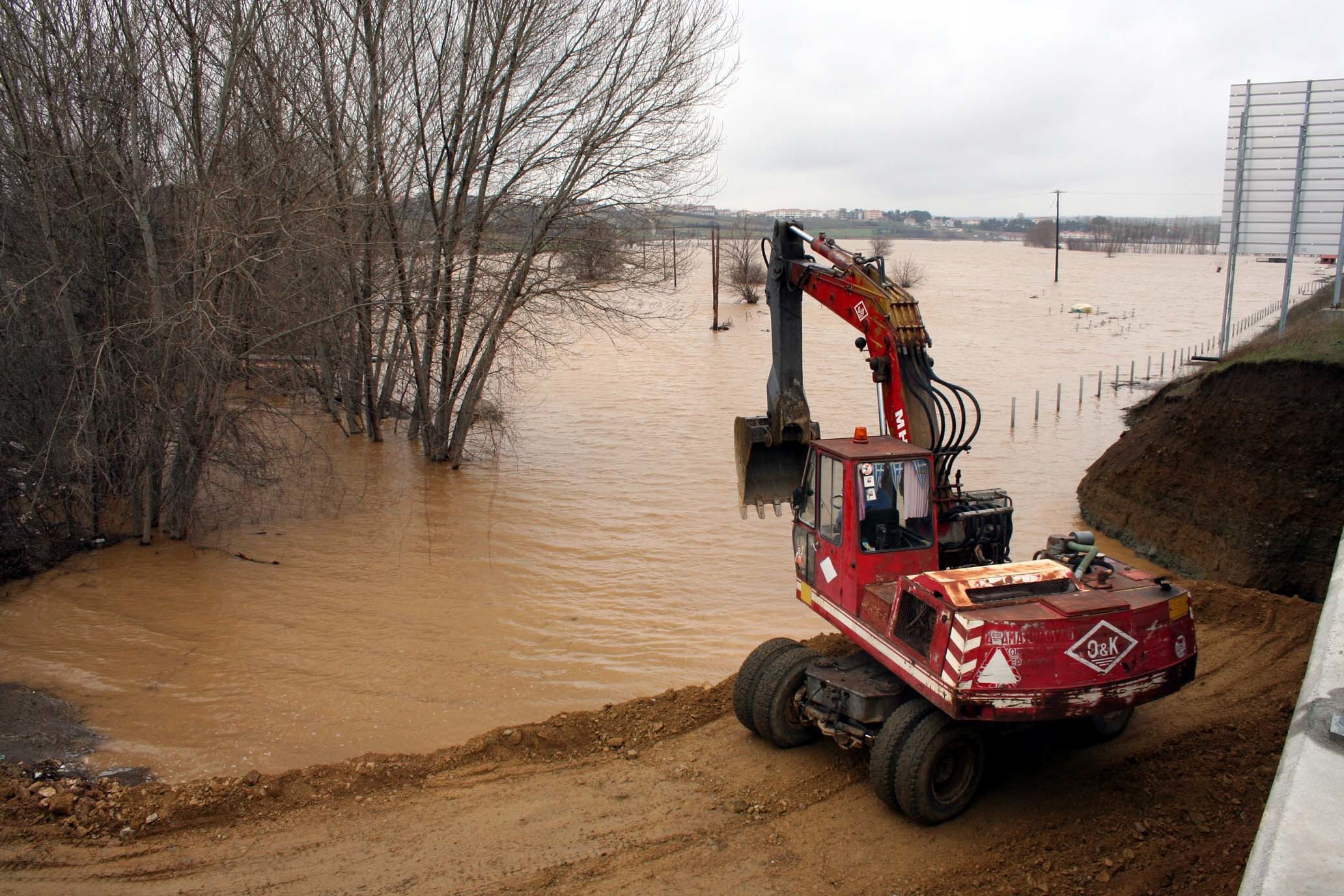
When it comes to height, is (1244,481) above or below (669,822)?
above

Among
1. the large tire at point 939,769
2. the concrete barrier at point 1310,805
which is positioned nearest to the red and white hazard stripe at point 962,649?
the large tire at point 939,769

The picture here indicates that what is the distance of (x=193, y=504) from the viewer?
13.3 metres

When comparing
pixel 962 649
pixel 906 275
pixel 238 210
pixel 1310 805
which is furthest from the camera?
pixel 906 275

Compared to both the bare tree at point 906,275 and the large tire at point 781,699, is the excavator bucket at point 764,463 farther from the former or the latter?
the bare tree at point 906,275

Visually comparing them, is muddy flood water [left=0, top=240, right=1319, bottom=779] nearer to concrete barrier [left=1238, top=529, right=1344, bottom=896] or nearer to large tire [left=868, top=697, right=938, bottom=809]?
large tire [left=868, top=697, right=938, bottom=809]

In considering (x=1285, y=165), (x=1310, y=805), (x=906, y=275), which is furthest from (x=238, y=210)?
(x=906, y=275)

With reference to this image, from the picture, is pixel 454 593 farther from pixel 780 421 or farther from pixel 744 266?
pixel 744 266

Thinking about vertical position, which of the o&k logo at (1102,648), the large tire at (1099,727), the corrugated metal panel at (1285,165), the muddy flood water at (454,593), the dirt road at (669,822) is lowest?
the muddy flood water at (454,593)

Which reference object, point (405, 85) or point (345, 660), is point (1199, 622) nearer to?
point (345, 660)

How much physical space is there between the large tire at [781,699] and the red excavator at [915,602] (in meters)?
0.01

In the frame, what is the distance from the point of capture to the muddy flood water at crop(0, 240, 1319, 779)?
29.9 feet

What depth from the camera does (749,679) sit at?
7590 mm

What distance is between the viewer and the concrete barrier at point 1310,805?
12.2 ft

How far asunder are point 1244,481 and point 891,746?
9.28 metres
